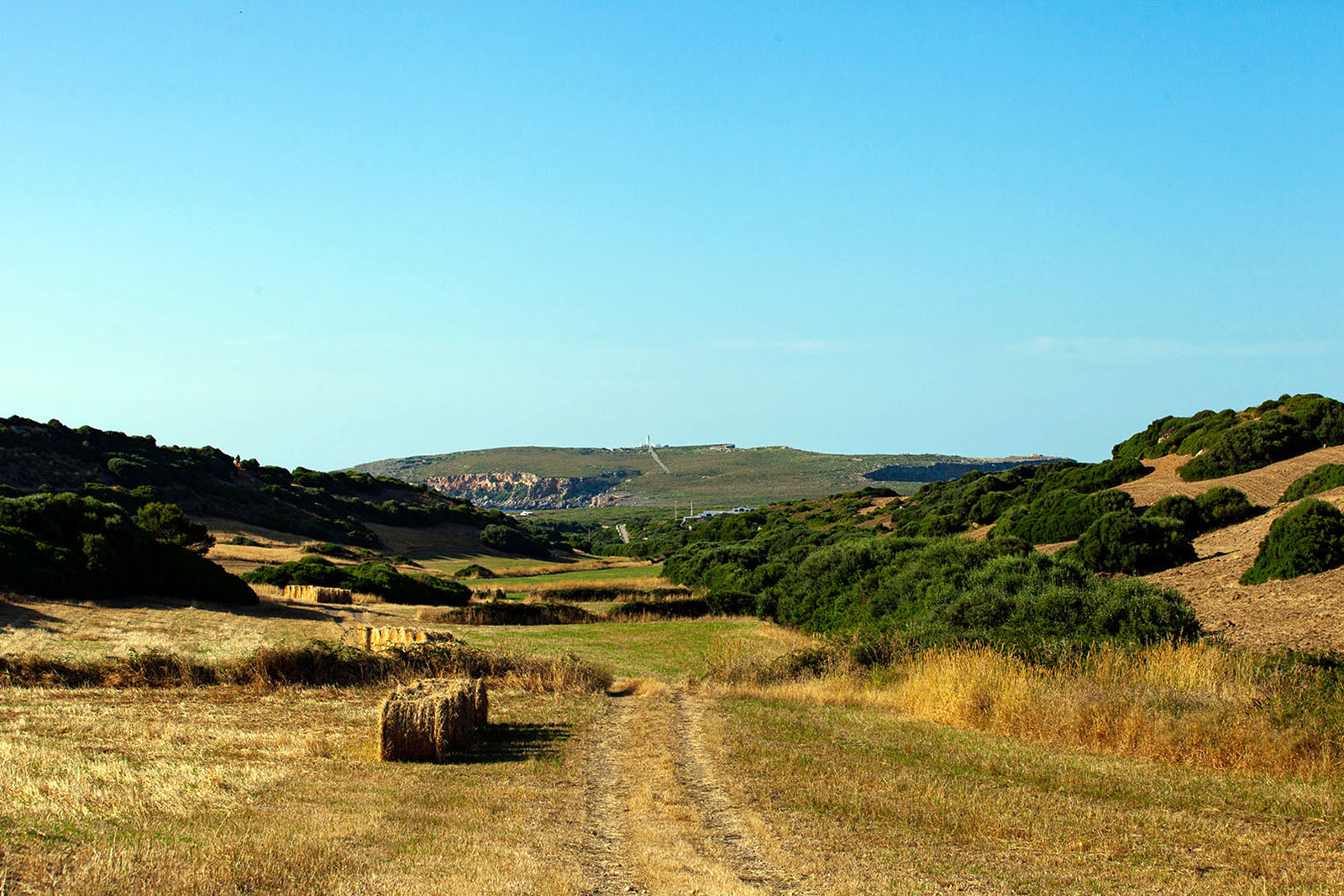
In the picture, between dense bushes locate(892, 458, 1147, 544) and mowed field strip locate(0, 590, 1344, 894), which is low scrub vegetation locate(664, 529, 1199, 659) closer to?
mowed field strip locate(0, 590, 1344, 894)

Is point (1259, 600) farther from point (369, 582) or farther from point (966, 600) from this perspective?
point (369, 582)

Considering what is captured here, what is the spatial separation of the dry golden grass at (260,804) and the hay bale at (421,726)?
1.03ft

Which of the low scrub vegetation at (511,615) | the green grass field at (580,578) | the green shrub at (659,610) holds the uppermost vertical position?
the low scrub vegetation at (511,615)

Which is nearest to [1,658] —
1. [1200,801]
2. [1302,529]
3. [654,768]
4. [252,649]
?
[252,649]

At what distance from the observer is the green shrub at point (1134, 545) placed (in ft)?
96.2

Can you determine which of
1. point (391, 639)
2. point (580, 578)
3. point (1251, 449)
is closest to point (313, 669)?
point (391, 639)

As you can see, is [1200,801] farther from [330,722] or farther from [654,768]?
[330,722]

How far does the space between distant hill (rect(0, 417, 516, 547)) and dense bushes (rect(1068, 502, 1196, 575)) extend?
51.7m

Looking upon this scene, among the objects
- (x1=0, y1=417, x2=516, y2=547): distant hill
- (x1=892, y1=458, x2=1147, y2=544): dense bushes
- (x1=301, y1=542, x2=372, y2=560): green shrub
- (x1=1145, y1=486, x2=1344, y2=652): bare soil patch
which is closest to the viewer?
(x1=1145, y1=486, x2=1344, y2=652): bare soil patch

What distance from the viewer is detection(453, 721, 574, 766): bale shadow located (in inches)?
525

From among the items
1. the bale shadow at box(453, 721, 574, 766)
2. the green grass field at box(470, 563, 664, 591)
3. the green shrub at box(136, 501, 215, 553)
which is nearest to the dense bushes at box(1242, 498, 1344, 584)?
the bale shadow at box(453, 721, 574, 766)

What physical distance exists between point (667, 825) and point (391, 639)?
13141 millimetres

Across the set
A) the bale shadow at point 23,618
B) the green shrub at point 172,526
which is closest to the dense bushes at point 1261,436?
the bale shadow at point 23,618

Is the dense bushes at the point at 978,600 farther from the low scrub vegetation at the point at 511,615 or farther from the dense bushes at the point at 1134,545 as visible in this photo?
the low scrub vegetation at the point at 511,615
